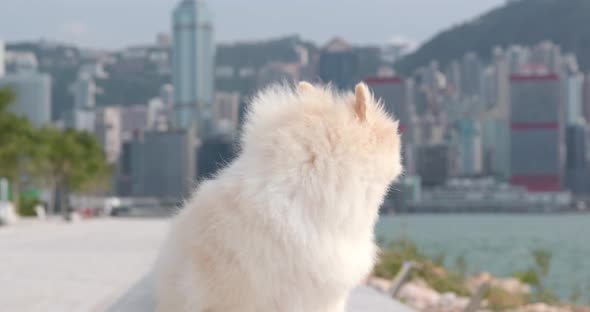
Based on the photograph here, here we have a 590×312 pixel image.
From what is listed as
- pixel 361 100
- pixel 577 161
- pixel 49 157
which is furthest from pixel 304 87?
pixel 577 161

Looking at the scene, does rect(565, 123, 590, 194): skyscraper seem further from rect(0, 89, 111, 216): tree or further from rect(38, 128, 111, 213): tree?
rect(38, 128, 111, 213): tree

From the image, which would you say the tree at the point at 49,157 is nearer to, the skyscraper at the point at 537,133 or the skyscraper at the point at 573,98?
the skyscraper at the point at 537,133

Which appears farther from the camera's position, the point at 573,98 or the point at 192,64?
the point at 192,64

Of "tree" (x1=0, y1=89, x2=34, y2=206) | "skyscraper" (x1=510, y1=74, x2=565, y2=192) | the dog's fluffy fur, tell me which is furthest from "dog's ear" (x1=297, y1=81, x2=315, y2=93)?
"skyscraper" (x1=510, y1=74, x2=565, y2=192)

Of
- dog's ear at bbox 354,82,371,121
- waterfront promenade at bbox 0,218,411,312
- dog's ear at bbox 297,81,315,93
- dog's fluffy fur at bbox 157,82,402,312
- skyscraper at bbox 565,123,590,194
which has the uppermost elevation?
dog's ear at bbox 297,81,315,93

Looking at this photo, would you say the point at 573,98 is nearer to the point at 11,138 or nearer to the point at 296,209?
the point at 11,138
